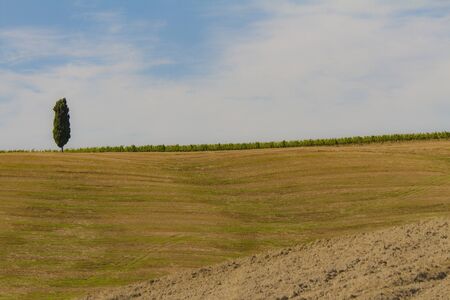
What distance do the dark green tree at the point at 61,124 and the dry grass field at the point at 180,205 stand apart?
1331 centimetres

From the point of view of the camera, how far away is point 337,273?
14.8m

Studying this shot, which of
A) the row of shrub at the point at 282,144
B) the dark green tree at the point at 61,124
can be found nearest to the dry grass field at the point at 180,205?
the row of shrub at the point at 282,144

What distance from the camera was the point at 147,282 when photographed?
16109mm

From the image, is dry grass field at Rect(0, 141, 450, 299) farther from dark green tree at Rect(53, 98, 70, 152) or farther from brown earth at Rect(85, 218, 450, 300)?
dark green tree at Rect(53, 98, 70, 152)

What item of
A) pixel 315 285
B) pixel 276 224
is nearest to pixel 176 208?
pixel 276 224

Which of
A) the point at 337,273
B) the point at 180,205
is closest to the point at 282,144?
the point at 180,205

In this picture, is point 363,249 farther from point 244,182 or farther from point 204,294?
point 244,182

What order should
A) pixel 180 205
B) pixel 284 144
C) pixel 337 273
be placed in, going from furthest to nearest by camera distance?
pixel 284 144
pixel 180 205
pixel 337 273

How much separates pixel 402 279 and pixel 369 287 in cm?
76

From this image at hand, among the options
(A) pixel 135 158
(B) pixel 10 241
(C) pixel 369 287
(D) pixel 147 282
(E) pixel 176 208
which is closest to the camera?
(C) pixel 369 287

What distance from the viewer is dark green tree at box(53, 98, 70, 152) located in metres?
40.8

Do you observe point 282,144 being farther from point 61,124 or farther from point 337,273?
point 337,273

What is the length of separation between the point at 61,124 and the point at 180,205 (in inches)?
859

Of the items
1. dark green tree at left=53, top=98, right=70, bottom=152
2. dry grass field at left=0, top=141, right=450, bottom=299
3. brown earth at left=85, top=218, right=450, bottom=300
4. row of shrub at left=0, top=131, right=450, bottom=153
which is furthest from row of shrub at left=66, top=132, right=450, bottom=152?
brown earth at left=85, top=218, right=450, bottom=300
